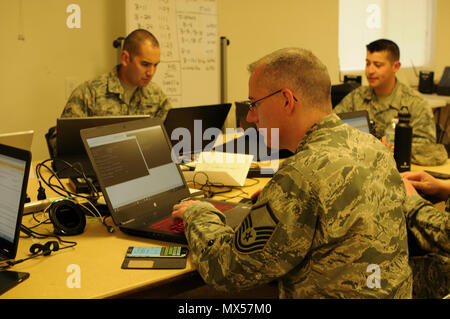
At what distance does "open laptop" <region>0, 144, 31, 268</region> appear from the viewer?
4.33 ft

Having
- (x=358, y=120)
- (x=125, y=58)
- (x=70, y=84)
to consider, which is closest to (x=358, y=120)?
(x=358, y=120)

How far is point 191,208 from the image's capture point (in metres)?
1.56

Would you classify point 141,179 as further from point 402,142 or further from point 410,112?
point 410,112

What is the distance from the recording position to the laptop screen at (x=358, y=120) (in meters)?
2.48

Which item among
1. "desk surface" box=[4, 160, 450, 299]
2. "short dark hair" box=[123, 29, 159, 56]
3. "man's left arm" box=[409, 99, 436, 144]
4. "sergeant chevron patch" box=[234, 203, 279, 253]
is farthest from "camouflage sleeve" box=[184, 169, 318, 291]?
"short dark hair" box=[123, 29, 159, 56]

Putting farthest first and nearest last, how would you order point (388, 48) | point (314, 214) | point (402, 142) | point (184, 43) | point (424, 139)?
point (184, 43) → point (388, 48) → point (424, 139) → point (402, 142) → point (314, 214)

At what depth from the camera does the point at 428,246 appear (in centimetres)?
161

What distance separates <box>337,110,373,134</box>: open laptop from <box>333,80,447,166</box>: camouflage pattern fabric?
0.33 metres

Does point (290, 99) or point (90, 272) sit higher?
point (290, 99)

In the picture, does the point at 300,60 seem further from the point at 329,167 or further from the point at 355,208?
the point at 355,208

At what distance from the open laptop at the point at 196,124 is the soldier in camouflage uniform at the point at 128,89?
32.2 inches

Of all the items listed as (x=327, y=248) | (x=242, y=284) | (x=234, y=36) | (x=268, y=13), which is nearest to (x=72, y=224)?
(x=242, y=284)

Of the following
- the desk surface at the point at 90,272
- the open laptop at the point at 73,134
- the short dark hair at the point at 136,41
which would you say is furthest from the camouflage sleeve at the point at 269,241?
the short dark hair at the point at 136,41

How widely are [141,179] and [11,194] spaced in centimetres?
49
